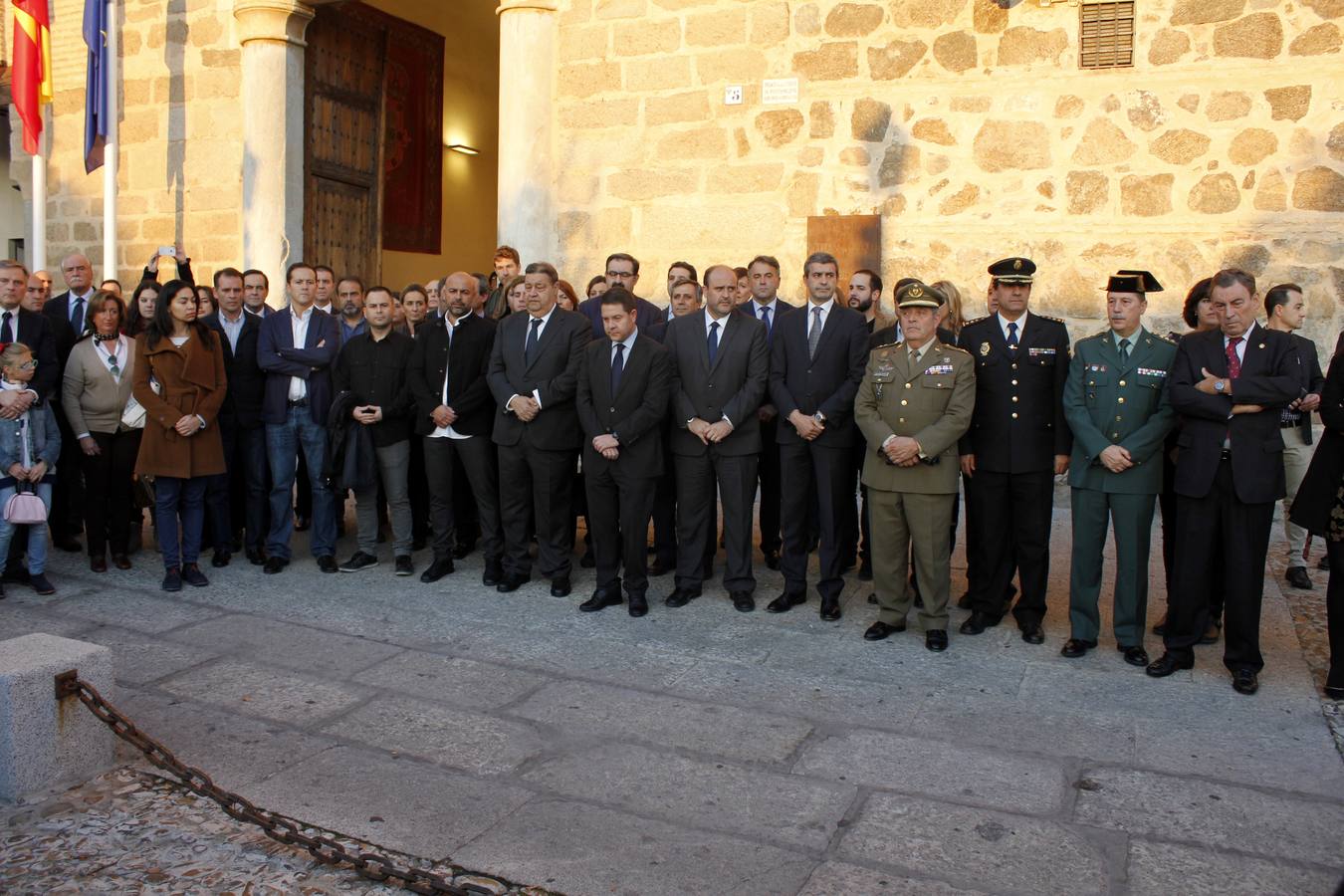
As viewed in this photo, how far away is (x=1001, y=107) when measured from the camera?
8.33 metres

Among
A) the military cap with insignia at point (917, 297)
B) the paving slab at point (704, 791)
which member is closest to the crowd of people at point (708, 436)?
the military cap with insignia at point (917, 297)

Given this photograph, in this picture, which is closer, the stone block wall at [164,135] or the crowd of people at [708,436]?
the crowd of people at [708,436]

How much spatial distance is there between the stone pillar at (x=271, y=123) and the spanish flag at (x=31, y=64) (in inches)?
76.7

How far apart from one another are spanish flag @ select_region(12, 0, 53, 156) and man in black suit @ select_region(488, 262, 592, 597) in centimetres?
743

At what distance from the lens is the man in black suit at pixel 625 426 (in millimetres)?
5961

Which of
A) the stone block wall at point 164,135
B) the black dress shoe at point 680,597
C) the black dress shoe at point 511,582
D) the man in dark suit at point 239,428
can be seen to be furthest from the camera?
the stone block wall at point 164,135

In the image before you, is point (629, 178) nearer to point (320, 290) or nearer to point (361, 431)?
point (320, 290)

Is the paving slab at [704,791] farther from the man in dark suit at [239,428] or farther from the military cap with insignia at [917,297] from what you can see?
the man in dark suit at [239,428]

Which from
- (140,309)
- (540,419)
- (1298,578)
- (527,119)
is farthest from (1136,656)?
(527,119)

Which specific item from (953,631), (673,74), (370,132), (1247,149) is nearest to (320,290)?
(673,74)

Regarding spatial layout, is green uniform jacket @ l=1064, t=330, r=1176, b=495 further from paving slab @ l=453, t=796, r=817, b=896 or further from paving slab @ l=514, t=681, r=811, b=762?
paving slab @ l=453, t=796, r=817, b=896

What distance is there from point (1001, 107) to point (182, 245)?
7.80 m

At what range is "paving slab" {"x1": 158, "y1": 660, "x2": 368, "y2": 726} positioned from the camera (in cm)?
441

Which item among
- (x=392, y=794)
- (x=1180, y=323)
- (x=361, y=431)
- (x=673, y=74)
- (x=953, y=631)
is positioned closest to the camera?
(x=392, y=794)
